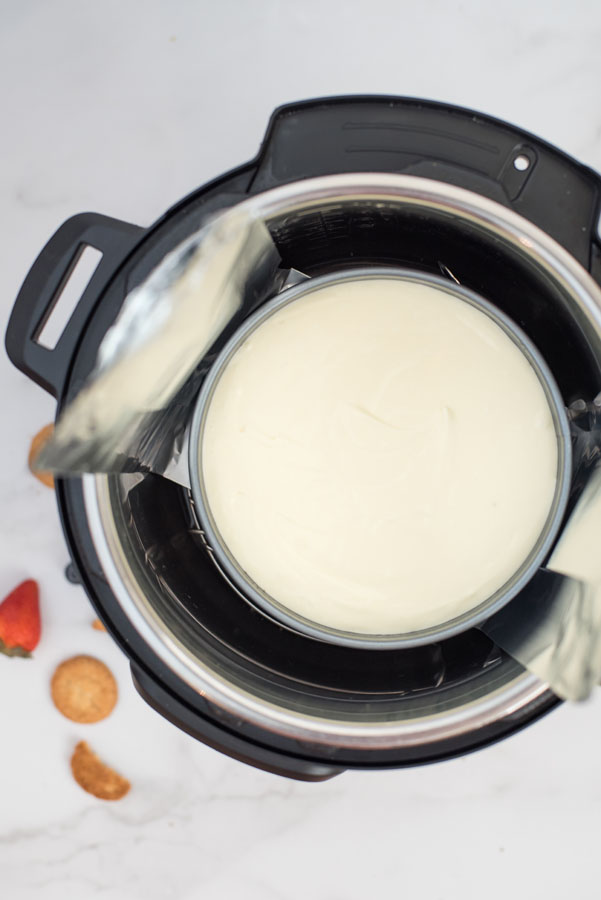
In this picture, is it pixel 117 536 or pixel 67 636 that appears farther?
pixel 67 636

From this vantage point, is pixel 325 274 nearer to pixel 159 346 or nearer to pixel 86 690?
pixel 159 346

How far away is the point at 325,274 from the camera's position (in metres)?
0.58

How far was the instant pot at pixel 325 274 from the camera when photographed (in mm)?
498

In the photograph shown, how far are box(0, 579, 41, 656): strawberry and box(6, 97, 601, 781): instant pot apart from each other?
19cm

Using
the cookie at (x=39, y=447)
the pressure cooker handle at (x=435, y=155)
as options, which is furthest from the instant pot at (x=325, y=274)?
the cookie at (x=39, y=447)

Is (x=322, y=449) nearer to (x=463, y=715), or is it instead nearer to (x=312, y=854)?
(x=463, y=715)

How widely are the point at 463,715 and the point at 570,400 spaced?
9.5 inches

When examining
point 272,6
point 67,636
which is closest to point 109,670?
point 67,636

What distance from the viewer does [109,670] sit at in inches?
27.4

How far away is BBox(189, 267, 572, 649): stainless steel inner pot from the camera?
55 centimetres

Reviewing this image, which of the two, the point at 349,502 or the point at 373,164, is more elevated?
the point at 373,164

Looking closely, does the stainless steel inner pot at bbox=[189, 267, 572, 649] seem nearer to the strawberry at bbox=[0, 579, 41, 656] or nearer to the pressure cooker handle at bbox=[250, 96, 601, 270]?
the pressure cooker handle at bbox=[250, 96, 601, 270]

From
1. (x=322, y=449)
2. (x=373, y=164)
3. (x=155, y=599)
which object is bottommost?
(x=155, y=599)

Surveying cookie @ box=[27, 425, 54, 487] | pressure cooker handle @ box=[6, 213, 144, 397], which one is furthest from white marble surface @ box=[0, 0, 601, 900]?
pressure cooker handle @ box=[6, 213, 144, 397]
